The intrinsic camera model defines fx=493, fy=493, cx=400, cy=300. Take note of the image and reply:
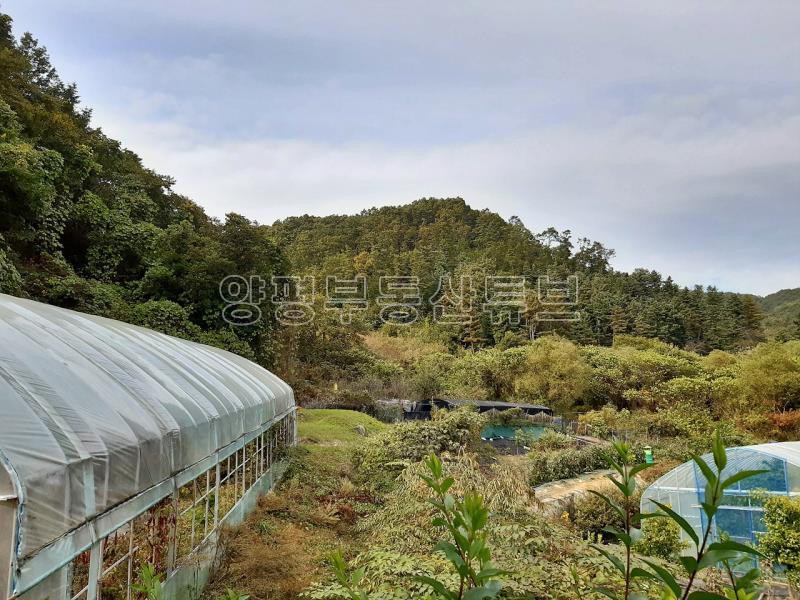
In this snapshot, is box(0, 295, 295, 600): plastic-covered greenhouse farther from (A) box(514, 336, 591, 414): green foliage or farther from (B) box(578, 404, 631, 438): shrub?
(A) box(514, 336, 591, 414): green foliage

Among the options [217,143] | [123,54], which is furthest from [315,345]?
[123,54]

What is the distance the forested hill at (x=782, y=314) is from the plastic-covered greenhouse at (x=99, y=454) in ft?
134

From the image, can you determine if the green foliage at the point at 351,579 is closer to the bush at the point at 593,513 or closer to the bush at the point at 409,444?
the bush at the point at 593,513

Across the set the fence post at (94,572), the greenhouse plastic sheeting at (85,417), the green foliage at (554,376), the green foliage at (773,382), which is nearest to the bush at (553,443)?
the green foliage at (773,382)

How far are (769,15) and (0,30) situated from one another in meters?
24.5

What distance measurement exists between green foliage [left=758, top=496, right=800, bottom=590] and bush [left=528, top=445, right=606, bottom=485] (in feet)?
20.6

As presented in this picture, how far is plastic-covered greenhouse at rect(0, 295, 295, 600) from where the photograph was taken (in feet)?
7.70

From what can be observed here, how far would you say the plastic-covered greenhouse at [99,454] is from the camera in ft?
7.70

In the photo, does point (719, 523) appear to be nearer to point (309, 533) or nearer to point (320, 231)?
point (309, 533)

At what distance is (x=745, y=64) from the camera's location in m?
9.61

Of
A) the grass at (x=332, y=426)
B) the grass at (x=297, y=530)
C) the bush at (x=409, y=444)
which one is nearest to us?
the grass at (x=297, y=530)

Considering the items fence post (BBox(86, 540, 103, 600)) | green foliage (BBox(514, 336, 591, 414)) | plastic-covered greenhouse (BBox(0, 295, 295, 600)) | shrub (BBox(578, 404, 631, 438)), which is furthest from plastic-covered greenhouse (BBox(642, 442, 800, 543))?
green foliage (BBox(514, 336, 591, 414))

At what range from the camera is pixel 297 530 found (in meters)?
7.76

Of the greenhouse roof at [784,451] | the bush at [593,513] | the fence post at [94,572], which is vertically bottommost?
the bush at [593,513]
